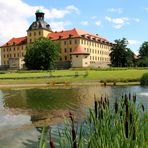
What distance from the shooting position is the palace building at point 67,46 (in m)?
113

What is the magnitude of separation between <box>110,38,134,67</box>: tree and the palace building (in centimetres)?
356

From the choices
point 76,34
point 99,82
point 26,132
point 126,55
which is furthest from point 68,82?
point 76,34

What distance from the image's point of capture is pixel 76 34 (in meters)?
124

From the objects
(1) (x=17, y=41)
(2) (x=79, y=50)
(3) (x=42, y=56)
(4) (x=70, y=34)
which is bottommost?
(3) (x=42, y=56)

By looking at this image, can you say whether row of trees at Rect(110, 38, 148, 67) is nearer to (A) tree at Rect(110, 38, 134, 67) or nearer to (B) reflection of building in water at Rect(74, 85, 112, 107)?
(A) tree at Rect(110, 38, 134, 67)

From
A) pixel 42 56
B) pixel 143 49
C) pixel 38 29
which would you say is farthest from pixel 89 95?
pixel 143 49

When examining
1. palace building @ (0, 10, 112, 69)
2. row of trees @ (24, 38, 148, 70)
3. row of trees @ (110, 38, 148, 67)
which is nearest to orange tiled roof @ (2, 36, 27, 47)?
palace building @ (0, 10, 112, 69)

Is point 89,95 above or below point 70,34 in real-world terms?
below

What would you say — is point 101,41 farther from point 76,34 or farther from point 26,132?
point 26,132

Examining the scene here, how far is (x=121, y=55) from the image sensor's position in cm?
11294

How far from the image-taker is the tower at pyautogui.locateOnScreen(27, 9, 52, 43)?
5144 inches

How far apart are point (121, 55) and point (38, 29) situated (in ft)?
119

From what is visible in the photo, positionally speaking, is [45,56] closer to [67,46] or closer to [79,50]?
[79,50]

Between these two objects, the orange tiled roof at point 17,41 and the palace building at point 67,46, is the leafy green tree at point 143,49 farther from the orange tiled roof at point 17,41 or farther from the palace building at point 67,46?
the orange tiled roof at point 17,41
